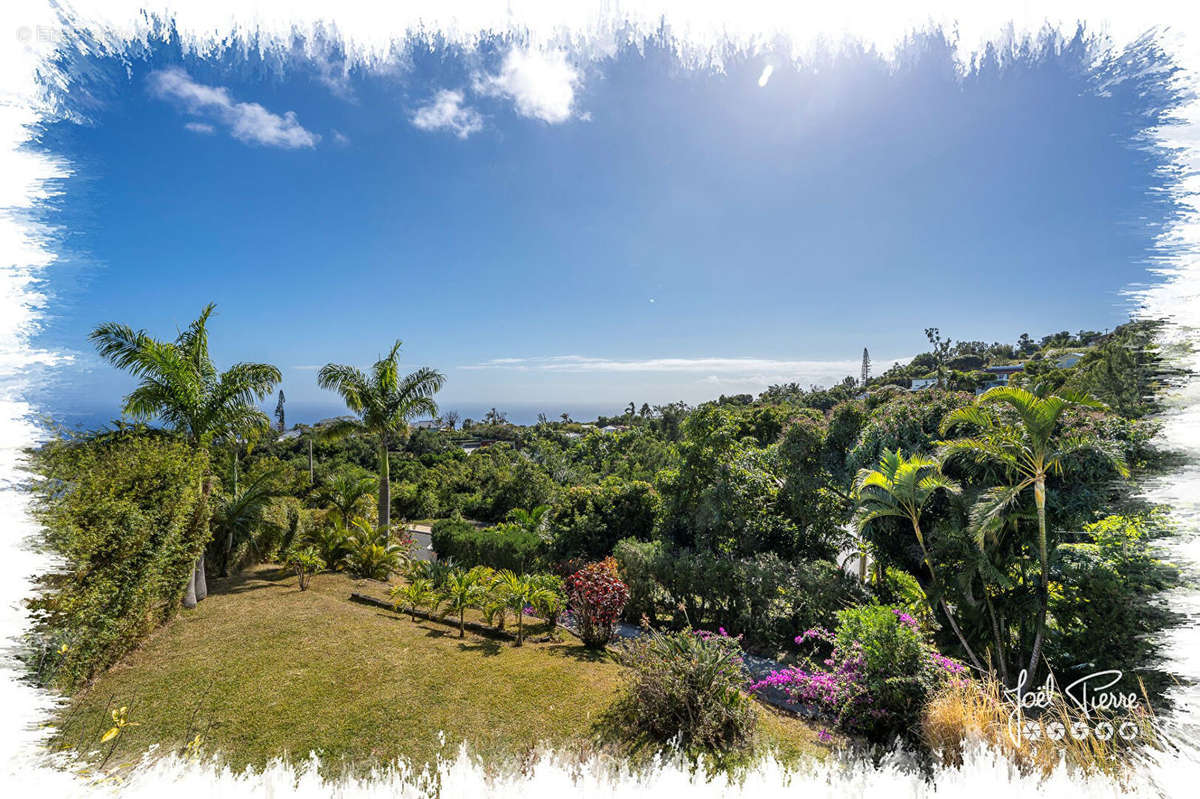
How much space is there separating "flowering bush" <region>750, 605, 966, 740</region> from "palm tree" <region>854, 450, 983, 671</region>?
2.32 metres

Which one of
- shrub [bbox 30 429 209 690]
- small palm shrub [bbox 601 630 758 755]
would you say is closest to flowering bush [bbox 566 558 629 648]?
small palm shrub [bbox 601 630 758 755]

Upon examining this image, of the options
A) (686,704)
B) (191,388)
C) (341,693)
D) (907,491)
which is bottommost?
(341,693)

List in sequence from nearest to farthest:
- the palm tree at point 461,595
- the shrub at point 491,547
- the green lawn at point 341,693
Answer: the green lawn at point 341,693, the palm tree at point 461,595, the shrub at point 491,547

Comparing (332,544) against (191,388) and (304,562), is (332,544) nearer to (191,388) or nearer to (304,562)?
(304,562)

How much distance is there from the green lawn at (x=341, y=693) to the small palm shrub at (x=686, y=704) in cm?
40

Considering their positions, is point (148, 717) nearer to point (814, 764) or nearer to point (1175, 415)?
point (814, 764)

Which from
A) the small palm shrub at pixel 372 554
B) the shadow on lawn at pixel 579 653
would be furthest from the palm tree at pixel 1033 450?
the small palm shrub at pixel 372 554

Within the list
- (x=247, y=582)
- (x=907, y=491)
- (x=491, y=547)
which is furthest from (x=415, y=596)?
(x=907, y=491)

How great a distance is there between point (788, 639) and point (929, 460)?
442 cm

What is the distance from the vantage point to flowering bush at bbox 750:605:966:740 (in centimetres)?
477

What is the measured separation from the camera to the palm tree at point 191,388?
26.8ft

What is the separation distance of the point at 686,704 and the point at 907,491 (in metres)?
5.07

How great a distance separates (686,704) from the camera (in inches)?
187

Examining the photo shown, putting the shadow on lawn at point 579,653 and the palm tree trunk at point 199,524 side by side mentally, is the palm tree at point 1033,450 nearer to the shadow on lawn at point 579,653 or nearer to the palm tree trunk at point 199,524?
the shadow on lawn at point 579,653
